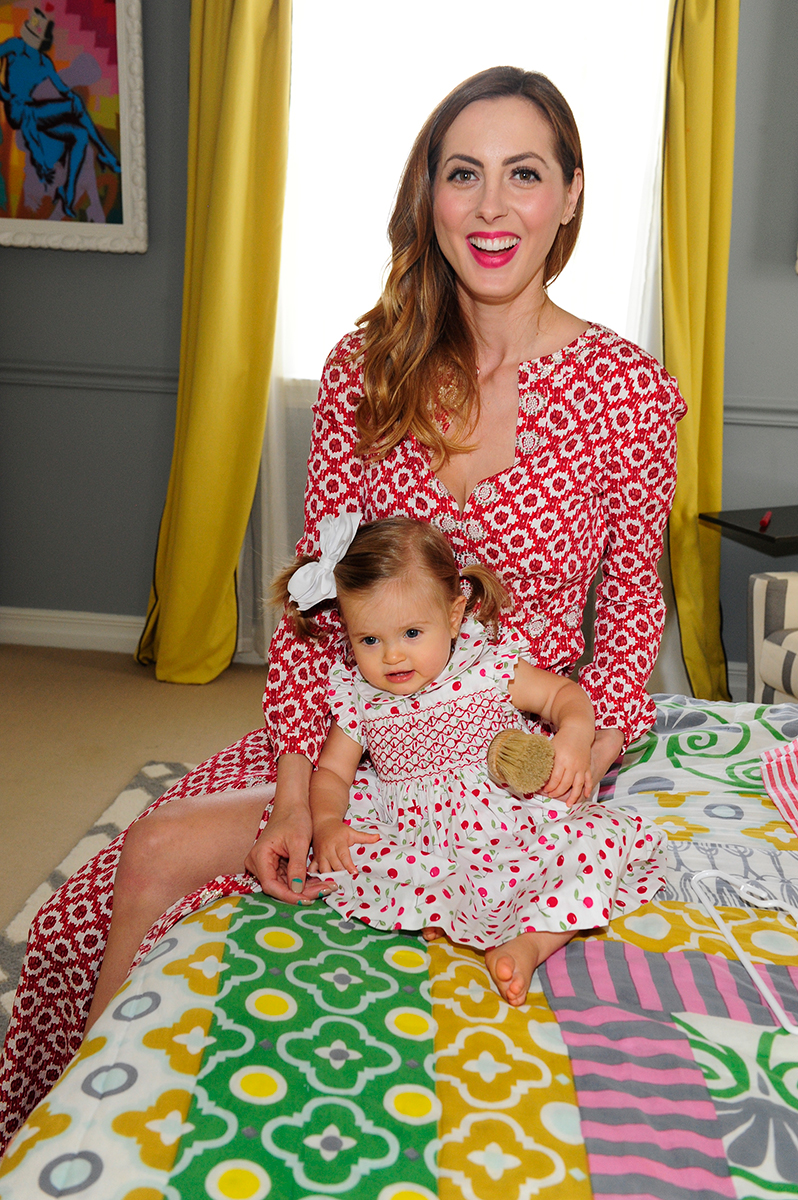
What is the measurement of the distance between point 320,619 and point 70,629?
2.60 metres

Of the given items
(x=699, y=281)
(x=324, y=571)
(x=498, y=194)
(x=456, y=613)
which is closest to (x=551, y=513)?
(x=456, y=613)

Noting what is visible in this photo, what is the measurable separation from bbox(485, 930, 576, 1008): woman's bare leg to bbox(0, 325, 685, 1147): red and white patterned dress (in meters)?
0.41

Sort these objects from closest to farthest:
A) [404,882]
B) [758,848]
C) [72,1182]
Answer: [72,1182] < [404,882] < [758,848]

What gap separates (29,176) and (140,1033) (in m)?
3.25

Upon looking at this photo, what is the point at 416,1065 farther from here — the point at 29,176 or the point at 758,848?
the point at 29,176

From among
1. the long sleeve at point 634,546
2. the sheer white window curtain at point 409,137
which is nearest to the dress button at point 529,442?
the long sleeve at point 634,546

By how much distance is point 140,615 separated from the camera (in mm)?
3637

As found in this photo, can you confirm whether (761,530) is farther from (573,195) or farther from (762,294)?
(573,195)

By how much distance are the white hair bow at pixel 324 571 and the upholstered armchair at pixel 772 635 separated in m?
1.33

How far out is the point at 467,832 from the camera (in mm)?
1135

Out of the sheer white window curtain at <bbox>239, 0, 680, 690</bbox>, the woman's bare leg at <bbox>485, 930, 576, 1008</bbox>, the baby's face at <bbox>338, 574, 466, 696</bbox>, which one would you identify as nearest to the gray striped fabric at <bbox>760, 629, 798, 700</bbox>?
the sheer white window curtain at <bbox>239, 0, 680, 690</bbox>

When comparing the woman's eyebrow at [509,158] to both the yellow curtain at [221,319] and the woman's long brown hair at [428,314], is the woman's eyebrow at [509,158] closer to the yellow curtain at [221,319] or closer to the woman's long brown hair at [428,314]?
the woman's long brown hair at [428,314]

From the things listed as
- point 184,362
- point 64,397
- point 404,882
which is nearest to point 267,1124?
point 404,882

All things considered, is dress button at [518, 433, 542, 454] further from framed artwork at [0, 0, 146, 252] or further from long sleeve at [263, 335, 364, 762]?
framed artwork at [0, 0, 146, 252]
